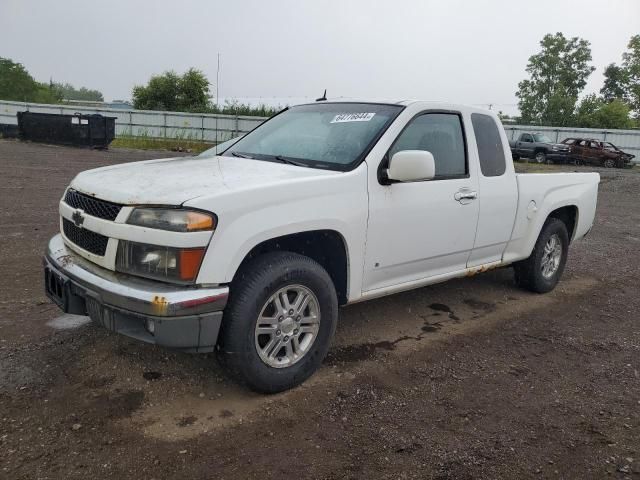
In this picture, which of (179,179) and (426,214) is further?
(426,214)

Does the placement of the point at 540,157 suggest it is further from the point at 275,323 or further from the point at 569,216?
the point at 275,323

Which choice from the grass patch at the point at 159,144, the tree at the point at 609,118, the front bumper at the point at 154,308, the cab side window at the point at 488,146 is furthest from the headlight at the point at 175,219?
the tree at the point at 609,118

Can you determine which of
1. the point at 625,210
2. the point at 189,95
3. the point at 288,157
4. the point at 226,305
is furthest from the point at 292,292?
the point at 189,95

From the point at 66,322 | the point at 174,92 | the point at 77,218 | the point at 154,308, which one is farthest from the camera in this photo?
the point at 174,92

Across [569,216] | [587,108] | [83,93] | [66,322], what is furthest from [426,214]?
[83,93]

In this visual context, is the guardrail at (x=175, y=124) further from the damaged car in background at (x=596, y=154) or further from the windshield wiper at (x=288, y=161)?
the windshield wiper at (x=288, y=161)

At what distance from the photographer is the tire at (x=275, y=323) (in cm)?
303

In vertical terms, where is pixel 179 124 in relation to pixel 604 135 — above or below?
below

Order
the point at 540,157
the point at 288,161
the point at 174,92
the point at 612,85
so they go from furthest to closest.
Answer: the point at 612,85 < the point at 174,92 < the point at 540,157 < the point at 288,161

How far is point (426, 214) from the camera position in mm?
3971

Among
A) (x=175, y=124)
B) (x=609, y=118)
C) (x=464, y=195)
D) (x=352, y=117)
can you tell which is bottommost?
(x=464, y=195)

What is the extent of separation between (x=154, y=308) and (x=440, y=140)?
2592 millimetres

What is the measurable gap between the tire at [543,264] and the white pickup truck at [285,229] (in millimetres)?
776

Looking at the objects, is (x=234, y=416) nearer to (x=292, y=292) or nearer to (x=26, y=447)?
(x=292, y=292)
